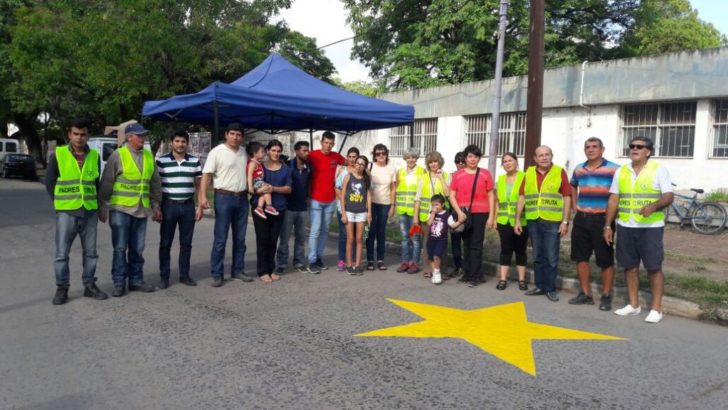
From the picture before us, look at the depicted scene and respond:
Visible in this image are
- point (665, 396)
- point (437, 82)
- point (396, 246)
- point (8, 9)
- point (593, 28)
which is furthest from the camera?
point (8, 9)

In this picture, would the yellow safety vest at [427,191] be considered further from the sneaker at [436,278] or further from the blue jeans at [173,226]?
the blue jeans at [173,226]

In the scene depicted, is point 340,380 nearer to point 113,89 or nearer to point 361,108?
point 361,108

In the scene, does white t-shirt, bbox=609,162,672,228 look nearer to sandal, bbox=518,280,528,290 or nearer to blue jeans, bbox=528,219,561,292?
blue jeans, bbox=528,219,561,292

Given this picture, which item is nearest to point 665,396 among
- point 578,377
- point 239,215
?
point 578,377

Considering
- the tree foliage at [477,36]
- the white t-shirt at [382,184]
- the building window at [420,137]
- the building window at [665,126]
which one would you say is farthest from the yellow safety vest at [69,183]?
the tree foliage at [477,36]

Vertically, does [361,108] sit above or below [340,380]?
above

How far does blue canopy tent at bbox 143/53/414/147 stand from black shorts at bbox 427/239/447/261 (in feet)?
8.05

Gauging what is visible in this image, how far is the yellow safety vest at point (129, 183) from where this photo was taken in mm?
6191

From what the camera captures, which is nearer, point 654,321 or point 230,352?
point 230,352

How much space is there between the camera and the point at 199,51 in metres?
20.5

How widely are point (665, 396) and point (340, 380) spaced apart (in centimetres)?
219

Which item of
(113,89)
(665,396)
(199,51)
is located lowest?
(665,396)

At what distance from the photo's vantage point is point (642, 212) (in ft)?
18.4

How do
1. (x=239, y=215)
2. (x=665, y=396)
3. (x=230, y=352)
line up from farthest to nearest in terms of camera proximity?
(x=239, y=215) < (x=230, y=352) < (x=665, y=396)
